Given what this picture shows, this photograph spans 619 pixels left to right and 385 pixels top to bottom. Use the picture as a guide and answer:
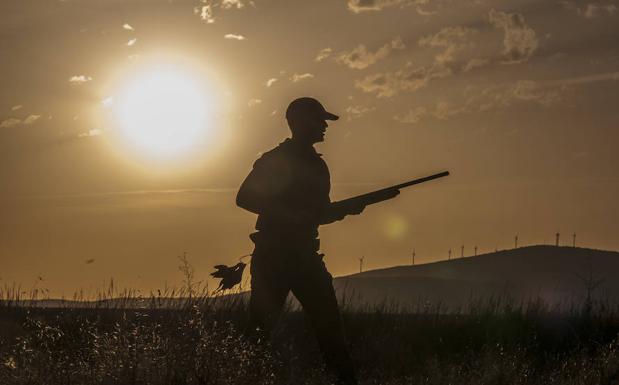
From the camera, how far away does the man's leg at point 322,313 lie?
9164 mm

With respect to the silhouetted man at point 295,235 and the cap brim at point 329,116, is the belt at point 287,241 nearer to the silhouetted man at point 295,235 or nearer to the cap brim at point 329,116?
the silhouetted man at point 295,235

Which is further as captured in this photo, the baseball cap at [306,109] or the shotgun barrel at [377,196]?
the shotgun barrel at [377,196]

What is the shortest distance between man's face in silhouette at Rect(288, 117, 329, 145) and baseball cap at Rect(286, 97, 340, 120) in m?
0.04

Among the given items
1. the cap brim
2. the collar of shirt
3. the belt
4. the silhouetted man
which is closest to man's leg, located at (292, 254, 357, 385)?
the silhouetted man

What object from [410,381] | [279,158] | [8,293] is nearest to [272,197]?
[279,158]

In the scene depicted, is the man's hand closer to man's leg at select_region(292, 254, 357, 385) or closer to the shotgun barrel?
the shotgun barrel

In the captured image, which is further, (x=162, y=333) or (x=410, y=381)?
(x=410, y=381)

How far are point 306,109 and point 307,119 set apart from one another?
0.31ft

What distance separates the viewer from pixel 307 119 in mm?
9266

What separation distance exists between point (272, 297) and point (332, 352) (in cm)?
76

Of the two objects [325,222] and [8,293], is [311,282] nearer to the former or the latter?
[325,222]

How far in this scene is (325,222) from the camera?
9430 mm

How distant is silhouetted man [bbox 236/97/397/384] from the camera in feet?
30.1

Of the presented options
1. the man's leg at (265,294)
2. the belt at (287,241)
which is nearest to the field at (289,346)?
the man's leg at (265,294)
